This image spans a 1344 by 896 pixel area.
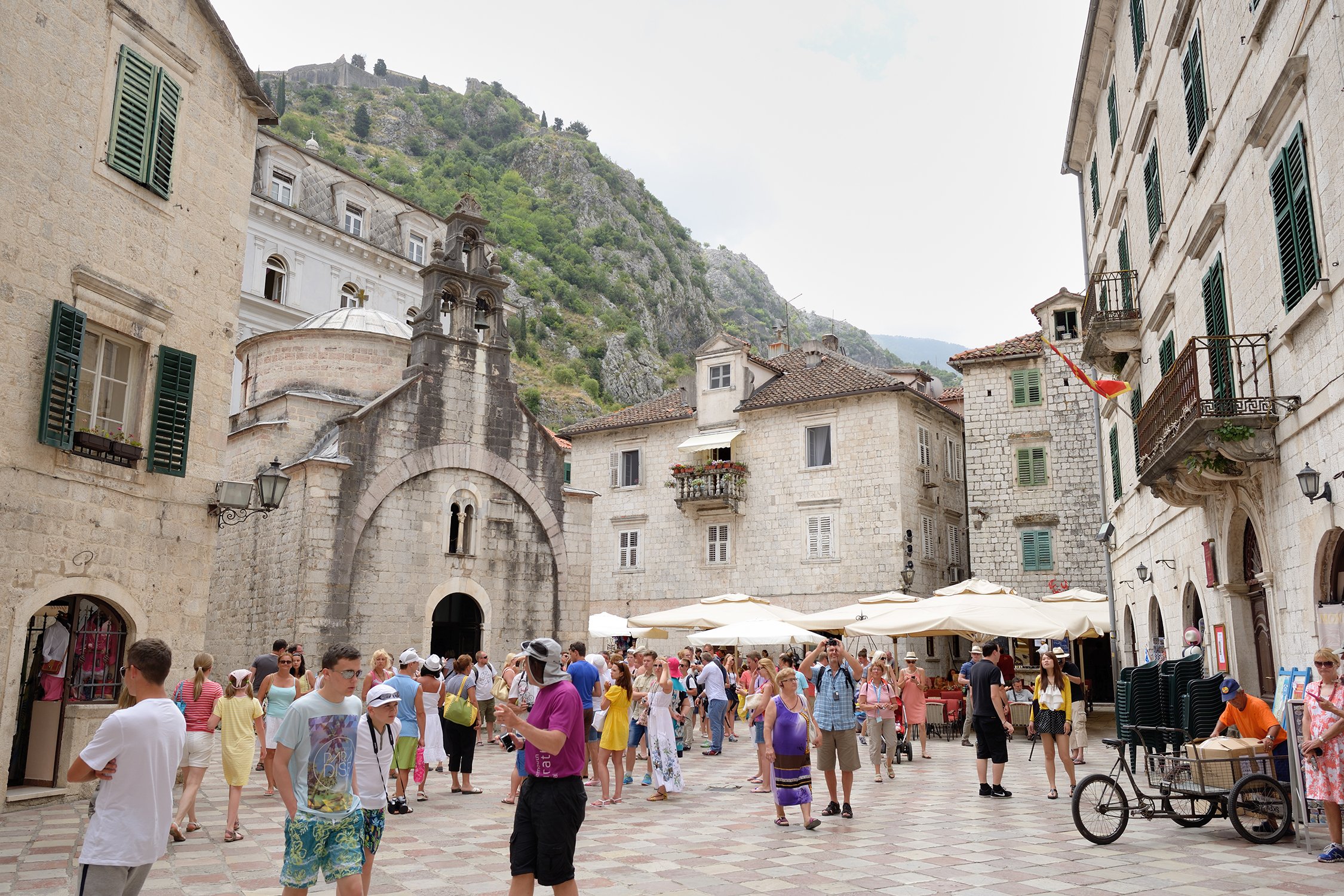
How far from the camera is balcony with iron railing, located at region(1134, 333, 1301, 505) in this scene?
10734 mm

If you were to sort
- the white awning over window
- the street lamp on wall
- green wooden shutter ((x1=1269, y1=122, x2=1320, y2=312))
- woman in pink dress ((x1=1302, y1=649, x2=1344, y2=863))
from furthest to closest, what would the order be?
the white awning over window < the street lamp on wall < green wooden shutter ((x1=1269, y1=122, x2=1320, y2=312)) < woman in pink dress ((x1=1302, y1=649, x2=1344, y2=863))

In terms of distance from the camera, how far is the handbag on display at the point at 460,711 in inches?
465

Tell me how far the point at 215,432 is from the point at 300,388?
9.78 m

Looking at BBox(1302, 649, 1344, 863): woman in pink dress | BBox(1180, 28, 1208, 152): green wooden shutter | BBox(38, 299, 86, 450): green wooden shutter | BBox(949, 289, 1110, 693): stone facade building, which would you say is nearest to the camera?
BBox(1302, 649, 1344, 863): woman in pink dress

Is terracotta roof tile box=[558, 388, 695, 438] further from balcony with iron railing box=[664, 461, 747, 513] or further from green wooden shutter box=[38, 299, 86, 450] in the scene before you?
green wooden shutter box=[38, 299, 86, 450]

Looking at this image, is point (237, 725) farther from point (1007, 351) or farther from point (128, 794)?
point (1007, 351)

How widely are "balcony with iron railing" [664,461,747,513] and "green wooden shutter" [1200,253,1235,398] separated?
65.7ft

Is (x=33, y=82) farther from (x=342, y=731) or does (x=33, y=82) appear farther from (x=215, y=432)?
(x=342, y=731)

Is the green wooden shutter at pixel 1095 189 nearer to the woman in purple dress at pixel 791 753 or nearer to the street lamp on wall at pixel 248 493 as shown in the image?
the woman in purple dress at pixel 791 753

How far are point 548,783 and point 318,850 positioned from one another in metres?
1.25

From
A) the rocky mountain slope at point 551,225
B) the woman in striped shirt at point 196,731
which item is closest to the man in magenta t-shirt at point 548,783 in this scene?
the woman in striped shirt at point 196,731

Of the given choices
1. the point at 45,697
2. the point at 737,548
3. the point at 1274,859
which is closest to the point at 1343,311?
the point at 1274,859

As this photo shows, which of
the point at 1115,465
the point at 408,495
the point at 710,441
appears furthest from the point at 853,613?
the point at 710,441

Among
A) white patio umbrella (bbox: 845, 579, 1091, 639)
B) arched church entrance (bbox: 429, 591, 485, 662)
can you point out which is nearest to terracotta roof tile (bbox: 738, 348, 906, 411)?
white patio umbrella (bbox: 845, 579, 1091, 639)
